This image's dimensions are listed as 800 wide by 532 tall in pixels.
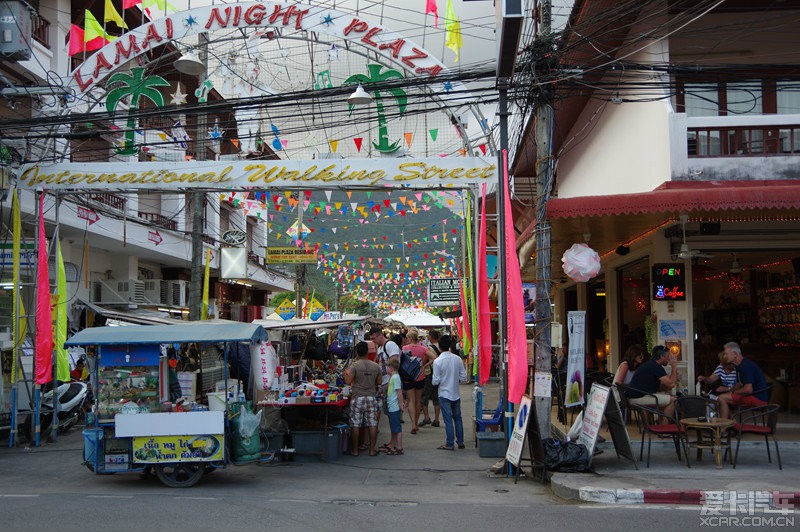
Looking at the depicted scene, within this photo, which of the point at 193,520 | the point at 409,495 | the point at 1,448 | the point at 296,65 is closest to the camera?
the point at 193,520

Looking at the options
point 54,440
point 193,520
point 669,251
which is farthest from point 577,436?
point 54,440

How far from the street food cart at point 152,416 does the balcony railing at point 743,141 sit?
26.2 ft

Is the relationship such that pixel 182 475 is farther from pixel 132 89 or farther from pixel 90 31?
pixel 90 31

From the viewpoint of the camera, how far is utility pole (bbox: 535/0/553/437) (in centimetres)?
1141

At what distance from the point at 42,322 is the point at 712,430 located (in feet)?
37.8

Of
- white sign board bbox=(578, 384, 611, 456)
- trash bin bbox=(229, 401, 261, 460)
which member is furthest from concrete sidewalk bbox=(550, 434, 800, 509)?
trash bin bbox=(229, 401, 261, 460)

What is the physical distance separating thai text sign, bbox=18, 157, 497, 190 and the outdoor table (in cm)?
519

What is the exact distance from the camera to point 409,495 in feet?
32.9

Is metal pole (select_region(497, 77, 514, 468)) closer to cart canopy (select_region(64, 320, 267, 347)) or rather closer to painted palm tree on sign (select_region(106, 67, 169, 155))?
cart canopy (select_region(64, 320, 267, 347))

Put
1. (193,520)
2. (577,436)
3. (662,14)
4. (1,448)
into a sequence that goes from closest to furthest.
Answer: (193,520) < (577,436) < (662,14) < (1,448)

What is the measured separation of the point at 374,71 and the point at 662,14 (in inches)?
204

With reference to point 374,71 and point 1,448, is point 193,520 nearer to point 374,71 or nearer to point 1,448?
point 1,448

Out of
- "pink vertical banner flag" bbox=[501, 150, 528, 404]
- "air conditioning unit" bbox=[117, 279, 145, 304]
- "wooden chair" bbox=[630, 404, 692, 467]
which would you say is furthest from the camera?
"air conditioning unit" bbox=[117, 279, 145, 304]

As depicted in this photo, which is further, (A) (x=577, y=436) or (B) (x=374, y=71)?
(B) (x=374, y=71)
